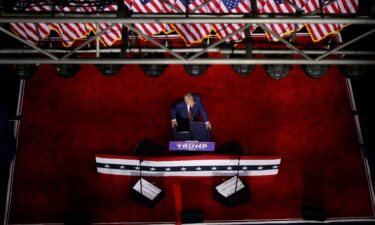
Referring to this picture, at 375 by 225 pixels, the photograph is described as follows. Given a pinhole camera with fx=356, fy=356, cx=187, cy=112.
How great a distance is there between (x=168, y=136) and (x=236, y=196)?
237 cm

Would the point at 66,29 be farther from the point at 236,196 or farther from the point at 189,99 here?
the point at 236,196

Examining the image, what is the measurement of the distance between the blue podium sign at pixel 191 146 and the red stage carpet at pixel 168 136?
2.71 ft

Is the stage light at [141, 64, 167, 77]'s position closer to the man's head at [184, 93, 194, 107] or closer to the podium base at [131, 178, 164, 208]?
the man's head at [184, 93, 194, 107]

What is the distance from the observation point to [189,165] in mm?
7848

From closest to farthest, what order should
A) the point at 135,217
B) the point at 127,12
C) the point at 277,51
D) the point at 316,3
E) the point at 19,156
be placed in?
the point at 127,12 → the point at 277,51 → the point at 316,3 → the point at 135,217 → the point at 19,156

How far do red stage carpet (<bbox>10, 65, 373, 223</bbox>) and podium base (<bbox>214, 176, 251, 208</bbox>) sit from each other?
479mm

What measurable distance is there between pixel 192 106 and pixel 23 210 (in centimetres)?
457

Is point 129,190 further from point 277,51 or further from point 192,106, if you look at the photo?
point 277,51

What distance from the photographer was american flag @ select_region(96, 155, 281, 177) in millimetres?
7781

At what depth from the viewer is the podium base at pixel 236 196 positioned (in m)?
7.78

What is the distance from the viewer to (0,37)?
30.7 ft

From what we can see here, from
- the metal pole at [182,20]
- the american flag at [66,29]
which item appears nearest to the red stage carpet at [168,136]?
the american flag at [66,29]

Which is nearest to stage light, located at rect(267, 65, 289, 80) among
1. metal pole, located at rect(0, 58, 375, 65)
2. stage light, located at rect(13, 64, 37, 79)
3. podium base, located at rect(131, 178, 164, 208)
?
metal pole, located at rect(0, 58, 375, 65)

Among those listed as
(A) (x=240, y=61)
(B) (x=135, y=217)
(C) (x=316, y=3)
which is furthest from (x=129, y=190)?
(C) (x=316, y=3)
